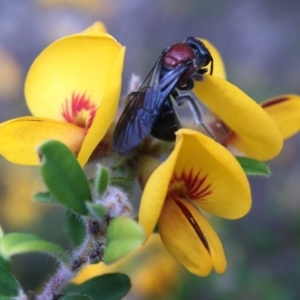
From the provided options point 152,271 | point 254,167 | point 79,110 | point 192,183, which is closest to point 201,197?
point 192,183

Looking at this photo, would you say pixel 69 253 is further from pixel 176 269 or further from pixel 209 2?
pixel 209 2

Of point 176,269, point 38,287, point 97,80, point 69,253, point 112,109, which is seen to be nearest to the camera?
point 112,109

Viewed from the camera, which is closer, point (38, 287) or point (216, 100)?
point (216, 100)

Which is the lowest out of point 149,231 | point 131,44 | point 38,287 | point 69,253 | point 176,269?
point 38,287

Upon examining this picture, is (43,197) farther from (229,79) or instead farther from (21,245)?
(229,79)

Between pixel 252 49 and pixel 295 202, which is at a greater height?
pixel 252 49

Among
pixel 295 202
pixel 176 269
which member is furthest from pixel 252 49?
pixel 176 269

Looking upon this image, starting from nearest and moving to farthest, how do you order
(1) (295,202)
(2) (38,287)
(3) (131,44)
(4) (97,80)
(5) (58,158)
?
(5) (58,158) < (4) (97,80) < (2) (38,287) < (1) (295,202) < (3) (131,44)
